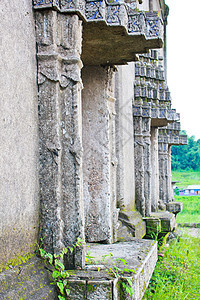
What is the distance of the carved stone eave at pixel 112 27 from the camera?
10.8 feet

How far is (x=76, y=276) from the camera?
300cm

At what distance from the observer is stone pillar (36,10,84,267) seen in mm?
3154

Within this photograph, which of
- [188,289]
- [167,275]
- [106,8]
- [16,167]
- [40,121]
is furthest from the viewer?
[167,275]

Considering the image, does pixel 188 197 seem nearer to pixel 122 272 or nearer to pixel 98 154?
pixel 98 154

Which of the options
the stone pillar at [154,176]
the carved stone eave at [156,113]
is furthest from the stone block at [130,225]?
the stone pillar at [154,176]

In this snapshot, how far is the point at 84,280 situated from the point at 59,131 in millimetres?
1230

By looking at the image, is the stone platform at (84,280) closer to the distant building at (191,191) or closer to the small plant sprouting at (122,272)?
the small plant sprouting at (122,272)

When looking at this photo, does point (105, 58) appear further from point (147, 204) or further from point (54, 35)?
point (147, 204)

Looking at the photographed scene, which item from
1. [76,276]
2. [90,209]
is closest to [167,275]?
[90,209]

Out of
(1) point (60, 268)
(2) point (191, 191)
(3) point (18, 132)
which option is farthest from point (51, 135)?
(2) point (191, 191)

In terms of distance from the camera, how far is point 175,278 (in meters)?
5.98

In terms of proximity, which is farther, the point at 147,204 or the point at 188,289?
the point at 147,204

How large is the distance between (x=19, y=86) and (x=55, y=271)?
1469mm

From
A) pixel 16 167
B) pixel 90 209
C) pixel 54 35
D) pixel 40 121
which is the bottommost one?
pixel 90 209
